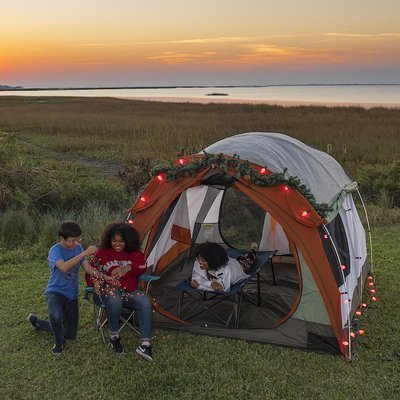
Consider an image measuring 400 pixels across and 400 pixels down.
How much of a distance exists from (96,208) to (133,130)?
1892 cm

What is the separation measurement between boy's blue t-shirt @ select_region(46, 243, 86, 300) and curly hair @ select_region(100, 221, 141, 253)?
0.27m

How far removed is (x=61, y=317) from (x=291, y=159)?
9.14 ft

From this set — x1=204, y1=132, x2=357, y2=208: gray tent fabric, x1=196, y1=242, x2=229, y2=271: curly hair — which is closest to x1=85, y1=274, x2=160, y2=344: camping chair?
x1=196, y1=242, x2=229, y2=271: curly hair

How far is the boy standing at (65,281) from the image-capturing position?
4598mm

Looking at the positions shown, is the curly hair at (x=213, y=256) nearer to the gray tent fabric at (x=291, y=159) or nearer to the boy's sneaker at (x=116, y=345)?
the gray tent fabric at (x=291, y=159)

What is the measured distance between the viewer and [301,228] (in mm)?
4660

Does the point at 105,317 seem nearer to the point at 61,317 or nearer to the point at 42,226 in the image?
the point at 61,317

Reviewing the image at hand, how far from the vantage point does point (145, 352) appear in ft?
15.0

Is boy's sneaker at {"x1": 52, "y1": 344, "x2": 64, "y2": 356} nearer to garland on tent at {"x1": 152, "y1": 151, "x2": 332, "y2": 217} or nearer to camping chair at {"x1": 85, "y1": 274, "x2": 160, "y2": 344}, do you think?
camping chair at {"x1": 85, "y1": 274, "x2": 160, "y2": 344}

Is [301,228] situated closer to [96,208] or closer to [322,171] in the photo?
[322,171]

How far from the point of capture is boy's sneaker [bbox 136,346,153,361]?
455 centimetres

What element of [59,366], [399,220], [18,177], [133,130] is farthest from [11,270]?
[133,130]

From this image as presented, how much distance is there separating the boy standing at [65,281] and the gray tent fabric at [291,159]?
162cm

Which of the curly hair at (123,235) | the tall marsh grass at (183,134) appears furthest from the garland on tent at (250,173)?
the tall marsh grass at (183,134)
